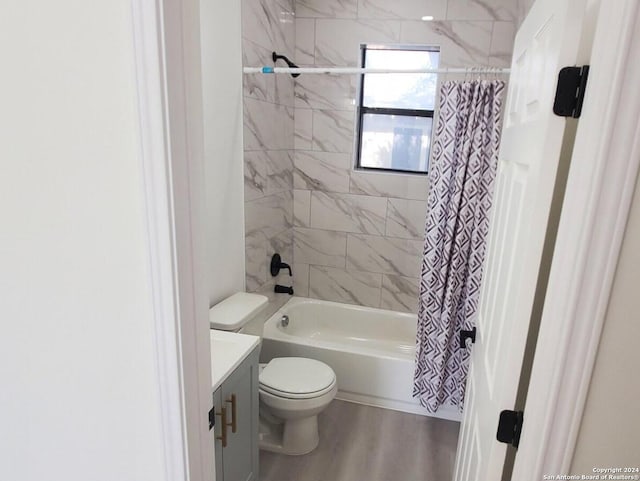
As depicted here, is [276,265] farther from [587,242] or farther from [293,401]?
[587,242]

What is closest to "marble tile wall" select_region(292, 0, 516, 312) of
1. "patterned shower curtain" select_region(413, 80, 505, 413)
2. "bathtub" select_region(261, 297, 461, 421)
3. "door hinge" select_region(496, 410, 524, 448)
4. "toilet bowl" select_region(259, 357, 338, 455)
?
"bathtub" select_region(261, 297, 461, 421)

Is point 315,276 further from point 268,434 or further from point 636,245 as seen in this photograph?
point 636,245

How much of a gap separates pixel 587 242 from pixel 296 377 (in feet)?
5.63

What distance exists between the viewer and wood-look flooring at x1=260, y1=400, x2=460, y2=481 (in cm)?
210

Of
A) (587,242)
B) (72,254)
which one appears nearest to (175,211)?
(72,254)

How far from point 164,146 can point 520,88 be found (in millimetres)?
924

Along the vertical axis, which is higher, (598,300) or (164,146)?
(164,146)

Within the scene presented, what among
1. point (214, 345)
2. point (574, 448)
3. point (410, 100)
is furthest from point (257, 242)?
point (574, 448)

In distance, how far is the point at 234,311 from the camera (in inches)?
82.4

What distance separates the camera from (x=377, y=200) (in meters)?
3.10

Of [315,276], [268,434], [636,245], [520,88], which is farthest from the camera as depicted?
[315,276]

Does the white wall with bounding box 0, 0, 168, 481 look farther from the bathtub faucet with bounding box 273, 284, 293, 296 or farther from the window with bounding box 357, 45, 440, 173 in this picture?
the window with bounding box 357, 45, 440, 173

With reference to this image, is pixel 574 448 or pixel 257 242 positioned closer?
pixel 574 448

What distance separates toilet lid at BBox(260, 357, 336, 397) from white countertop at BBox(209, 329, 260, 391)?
0.43 meters
